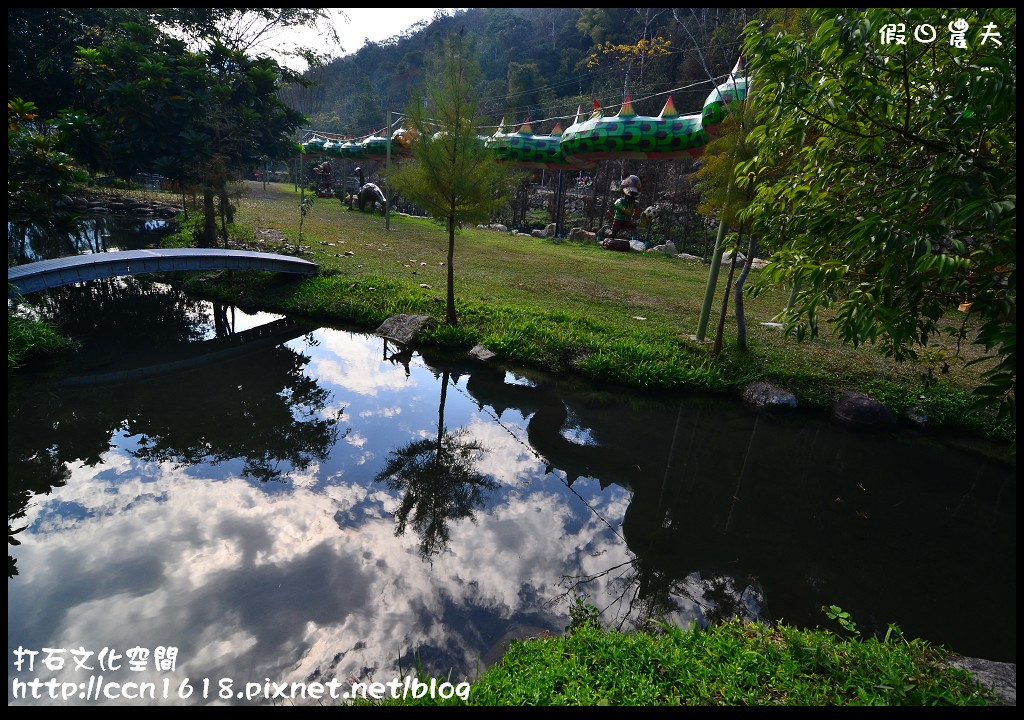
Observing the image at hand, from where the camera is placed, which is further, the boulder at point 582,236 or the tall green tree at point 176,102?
the boulder at point 582,236

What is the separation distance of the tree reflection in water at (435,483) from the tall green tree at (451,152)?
4.70 m

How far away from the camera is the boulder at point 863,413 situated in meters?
8.47

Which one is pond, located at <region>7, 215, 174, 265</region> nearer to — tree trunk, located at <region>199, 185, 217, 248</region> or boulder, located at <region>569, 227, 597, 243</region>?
tree trunk, located at <region>199, 185, 217, 248</region>

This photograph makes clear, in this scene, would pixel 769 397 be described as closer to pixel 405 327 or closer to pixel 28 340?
pixel 405 327

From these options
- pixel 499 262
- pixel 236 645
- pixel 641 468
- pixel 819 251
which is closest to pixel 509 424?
pixel 641 468

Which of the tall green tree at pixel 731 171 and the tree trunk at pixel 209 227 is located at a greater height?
the tall green tree at pixel 731 171

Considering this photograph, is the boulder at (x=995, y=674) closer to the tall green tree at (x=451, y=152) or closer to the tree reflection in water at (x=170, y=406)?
the tree reflection in water at (x=170, y=406)

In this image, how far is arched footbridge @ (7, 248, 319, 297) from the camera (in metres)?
9.48

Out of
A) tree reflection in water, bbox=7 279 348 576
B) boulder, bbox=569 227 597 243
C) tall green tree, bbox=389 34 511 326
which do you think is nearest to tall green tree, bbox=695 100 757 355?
tall green tree, bbox=389 34 511 326

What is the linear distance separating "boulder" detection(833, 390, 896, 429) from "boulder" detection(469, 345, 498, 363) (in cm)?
596

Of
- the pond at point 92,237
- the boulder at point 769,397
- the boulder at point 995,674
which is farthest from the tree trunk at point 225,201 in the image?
the boulder at point 995,674

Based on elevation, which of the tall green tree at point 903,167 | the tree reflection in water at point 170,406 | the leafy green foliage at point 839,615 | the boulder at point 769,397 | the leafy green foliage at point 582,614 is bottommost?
the tree reflection in water at point 170,406

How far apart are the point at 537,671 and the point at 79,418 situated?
24.7ft

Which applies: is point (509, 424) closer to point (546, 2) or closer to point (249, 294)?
point (546, 2)
